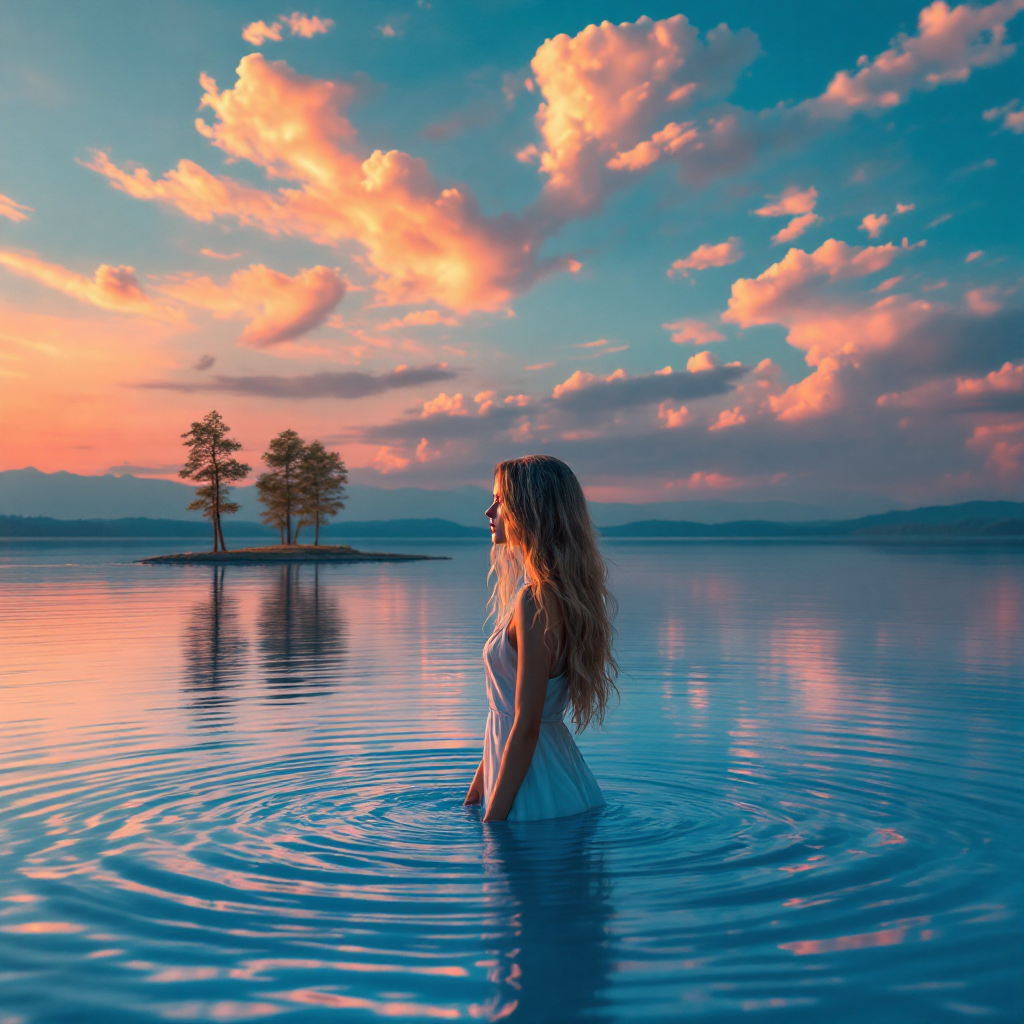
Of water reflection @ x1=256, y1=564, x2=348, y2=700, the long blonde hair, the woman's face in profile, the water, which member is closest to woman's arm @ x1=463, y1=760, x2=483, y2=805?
the water

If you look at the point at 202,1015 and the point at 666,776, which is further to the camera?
the point at 666,776

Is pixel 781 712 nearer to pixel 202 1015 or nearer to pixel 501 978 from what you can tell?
pixel 501 978

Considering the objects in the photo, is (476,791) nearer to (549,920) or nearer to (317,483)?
(549,920)

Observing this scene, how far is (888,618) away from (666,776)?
18.6 m

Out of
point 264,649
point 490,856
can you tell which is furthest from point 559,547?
point 264,649

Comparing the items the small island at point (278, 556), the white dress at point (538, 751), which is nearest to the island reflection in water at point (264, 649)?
the white dress at point (538, 751)

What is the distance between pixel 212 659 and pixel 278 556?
62456 millimetres

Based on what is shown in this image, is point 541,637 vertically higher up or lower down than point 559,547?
lower down

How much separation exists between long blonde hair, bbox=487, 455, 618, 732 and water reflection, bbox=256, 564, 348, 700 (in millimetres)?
7870

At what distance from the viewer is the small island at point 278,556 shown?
71.0 meters

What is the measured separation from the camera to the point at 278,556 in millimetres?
77312

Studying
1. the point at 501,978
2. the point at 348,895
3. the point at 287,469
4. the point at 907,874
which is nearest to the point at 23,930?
the point at 348,895

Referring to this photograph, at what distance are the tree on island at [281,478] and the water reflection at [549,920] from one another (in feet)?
263

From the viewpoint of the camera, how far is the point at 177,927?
488cm
